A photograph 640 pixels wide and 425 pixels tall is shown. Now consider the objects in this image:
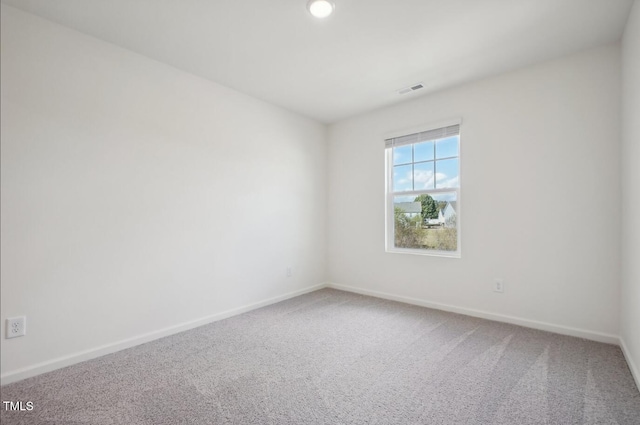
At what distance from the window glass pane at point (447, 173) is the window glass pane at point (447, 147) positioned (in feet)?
0.23

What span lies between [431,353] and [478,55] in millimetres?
2577

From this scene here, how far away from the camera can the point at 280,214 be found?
3.84 meters

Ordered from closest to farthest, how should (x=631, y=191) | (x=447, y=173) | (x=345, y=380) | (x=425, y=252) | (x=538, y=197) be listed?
1. (x=345, y=380)
2. (x=631, y=191)
3. (x=538, y=197)
4. (x=447, y=173)
5. (x=425, y=252)

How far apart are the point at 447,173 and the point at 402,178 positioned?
1.90ft

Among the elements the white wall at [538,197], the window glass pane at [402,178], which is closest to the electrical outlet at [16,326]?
the white wall at [538,197]

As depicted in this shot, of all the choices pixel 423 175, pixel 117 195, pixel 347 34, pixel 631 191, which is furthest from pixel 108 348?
pixel 631 191

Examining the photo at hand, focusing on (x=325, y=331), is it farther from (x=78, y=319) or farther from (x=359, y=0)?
(x=359, y=0)

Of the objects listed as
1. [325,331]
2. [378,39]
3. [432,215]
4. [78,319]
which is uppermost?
[378,39]

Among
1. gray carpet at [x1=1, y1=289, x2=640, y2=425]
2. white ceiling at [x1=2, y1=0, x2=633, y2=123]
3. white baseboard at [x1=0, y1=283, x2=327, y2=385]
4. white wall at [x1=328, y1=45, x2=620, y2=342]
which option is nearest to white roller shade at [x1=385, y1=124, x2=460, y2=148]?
white wall at [x1=328, y1=45, x2=620, y2=342]

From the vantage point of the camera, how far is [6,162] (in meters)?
1.95

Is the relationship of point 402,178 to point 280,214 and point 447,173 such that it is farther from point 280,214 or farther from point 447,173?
point 280,214

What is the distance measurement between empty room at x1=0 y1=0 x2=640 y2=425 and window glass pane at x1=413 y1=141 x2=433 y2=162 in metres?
0.03

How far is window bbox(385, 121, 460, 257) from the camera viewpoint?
339cm

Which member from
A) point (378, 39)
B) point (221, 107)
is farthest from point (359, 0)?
point (221, 107)
